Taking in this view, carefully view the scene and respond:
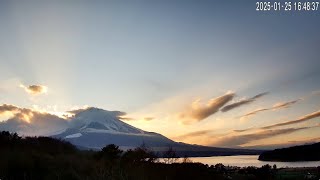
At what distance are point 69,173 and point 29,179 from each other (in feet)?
5.97

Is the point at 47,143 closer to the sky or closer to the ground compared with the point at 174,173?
closer to the sky

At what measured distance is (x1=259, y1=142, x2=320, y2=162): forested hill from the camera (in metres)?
112

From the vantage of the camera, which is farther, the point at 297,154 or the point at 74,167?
the point at 297,154

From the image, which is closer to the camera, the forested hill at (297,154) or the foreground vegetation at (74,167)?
the foreground vegetation at (74,167)

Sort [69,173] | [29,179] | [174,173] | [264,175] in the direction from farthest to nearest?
[264,175], [174,173], [69,173], [29,179]

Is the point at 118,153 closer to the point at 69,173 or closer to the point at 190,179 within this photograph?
the point at 190,179

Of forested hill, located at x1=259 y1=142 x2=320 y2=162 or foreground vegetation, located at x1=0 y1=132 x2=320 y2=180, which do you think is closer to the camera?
foreground vegetation, located at x1=0 y1=132 x2=320 y2=180

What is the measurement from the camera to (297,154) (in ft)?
395

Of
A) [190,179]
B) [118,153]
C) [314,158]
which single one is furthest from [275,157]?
[190,179]

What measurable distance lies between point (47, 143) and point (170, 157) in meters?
14.3

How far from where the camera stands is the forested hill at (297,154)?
367 ft

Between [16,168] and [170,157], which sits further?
[170,157]

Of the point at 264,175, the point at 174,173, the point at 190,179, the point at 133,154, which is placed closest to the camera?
the point at 174,173

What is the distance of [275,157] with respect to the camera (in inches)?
A: 4651
